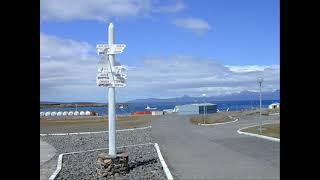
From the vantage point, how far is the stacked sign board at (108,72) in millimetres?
11602

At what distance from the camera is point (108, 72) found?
11.7m

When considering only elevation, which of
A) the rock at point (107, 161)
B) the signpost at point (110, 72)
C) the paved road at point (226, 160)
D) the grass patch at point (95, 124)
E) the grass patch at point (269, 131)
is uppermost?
the signpost at point (110, 72)

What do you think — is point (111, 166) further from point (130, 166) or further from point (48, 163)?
point (48, 163)

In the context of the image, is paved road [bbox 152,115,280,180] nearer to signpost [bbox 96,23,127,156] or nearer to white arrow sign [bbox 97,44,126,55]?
signpost [bbox 96,23,127,156]

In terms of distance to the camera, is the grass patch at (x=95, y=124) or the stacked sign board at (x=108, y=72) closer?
the stacked sign board at (x=108, y=72)

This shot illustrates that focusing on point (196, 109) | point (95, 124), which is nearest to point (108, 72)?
point (95, 124)

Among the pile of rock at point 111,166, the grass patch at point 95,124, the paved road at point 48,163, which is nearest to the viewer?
the pile of rock at point 111,166

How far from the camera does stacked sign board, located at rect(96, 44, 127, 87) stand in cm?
1160

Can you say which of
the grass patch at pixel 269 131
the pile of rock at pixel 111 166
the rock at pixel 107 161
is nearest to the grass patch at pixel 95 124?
the grass patch at pixel 269 131

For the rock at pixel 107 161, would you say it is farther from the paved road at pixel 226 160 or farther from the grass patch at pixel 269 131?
the grass patch at pixel 269 131
